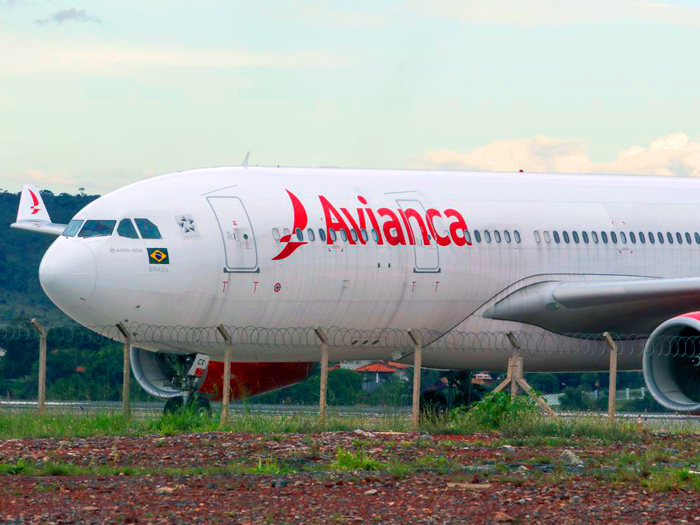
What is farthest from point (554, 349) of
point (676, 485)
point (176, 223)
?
point (676, 485)

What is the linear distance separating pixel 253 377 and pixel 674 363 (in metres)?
6.29

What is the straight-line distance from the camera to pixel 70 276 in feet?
55.8

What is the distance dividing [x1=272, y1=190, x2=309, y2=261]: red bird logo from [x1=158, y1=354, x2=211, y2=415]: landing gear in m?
1.76

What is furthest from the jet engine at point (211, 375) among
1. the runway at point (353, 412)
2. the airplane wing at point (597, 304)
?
the airplane wing at point (597, 304)

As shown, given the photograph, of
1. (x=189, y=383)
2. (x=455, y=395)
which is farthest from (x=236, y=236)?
(x=455, y=395)

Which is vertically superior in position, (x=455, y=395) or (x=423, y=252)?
(x=423, y=252)

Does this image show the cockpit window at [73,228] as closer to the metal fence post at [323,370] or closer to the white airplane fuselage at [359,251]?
the white airplane fuselage at [359,251]

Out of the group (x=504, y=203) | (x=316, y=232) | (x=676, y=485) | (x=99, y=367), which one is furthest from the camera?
(x=99, y=367)

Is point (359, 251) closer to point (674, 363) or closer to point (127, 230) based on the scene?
point (127, 230)

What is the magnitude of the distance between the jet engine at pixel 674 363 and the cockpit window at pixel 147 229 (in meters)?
6.92

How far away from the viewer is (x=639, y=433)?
1611 centimetres

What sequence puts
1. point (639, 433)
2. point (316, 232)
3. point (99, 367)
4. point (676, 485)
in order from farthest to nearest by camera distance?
point (99, 367)
point (316, 232)
point (639, 433)
point (676, 485)

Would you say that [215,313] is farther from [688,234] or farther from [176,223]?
[688,234]

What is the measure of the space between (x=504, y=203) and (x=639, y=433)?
5757mm
